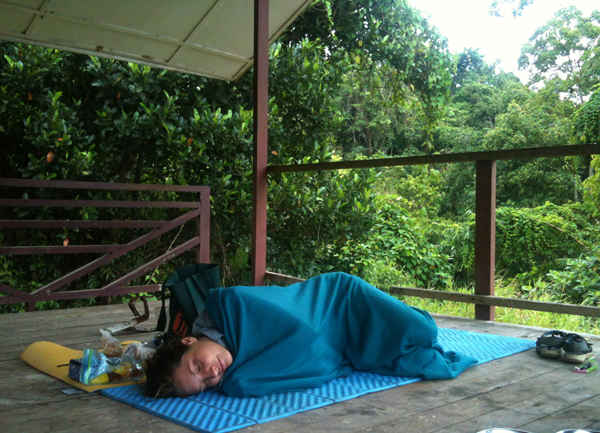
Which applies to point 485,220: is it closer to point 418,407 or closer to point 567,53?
point 418,407

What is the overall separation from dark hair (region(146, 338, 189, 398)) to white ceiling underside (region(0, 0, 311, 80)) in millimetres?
2523

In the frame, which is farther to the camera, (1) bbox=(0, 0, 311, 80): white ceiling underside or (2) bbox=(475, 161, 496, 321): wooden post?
(1) bbox=(0, 0, 311, 80): white ceiling underside

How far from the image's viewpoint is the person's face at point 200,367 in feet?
5.40

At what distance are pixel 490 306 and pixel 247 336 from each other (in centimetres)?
159

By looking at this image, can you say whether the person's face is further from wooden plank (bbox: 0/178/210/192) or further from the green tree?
the green tree

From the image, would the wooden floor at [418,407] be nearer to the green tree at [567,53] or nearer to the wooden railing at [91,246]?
the wooden railing at [91,246]

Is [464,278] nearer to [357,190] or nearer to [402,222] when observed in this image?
[402,222]

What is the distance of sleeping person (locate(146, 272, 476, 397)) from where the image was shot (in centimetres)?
167

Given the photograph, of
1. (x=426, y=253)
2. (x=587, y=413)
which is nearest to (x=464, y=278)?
(x=426, y=253)

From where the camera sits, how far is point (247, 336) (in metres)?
1.74

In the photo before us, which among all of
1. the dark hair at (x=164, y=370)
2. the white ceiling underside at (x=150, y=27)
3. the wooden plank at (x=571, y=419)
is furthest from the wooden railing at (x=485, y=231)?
the white ceiling underside at (x=150, y=27)

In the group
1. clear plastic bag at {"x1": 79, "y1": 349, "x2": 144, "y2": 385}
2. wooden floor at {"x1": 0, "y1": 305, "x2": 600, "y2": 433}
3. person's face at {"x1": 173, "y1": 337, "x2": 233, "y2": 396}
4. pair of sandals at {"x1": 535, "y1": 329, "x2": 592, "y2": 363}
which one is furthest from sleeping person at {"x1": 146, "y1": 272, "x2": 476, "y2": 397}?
pair of sandals at {"x1": 535, "y1": 329, "x2": 592, "y2": 363}

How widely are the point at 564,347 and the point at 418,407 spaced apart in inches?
32.6

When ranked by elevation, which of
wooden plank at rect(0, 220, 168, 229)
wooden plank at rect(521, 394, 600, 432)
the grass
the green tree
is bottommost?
the grass
